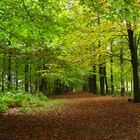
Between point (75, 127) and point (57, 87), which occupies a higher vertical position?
point (57, 87)

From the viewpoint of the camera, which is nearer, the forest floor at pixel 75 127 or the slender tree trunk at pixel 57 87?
the forest floor at pixel 75 127

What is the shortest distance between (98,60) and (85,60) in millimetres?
1809

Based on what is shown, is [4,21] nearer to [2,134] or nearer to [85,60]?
[2,134]

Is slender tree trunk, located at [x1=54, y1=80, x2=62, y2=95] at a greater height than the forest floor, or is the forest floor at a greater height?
slender tree trunk, located at [x1=54, y1=80, x2=62, y2=95]

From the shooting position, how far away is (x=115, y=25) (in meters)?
23.9

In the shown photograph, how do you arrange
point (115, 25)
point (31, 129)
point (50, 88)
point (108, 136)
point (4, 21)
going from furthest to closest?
1. point (50, 88)
2. point (115, 25)
3. point (4, 21)
4. point (31, 129)
5. point (108, 136)

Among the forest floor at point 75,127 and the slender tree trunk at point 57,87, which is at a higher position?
the slender tree trunk at point 57,87

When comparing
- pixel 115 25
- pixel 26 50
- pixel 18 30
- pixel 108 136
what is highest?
pixel 115 25

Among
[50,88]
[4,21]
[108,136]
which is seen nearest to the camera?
[108,136]

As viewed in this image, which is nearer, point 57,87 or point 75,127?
point 75,127

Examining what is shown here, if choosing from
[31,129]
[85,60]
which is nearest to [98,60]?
[85,60]

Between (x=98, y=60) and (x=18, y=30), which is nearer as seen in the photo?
(x=18, y=30)

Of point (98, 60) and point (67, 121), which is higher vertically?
point (98, 60)

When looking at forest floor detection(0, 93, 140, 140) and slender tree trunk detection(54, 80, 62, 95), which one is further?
slender tree trunk detection(54, 80, 62, 95)
